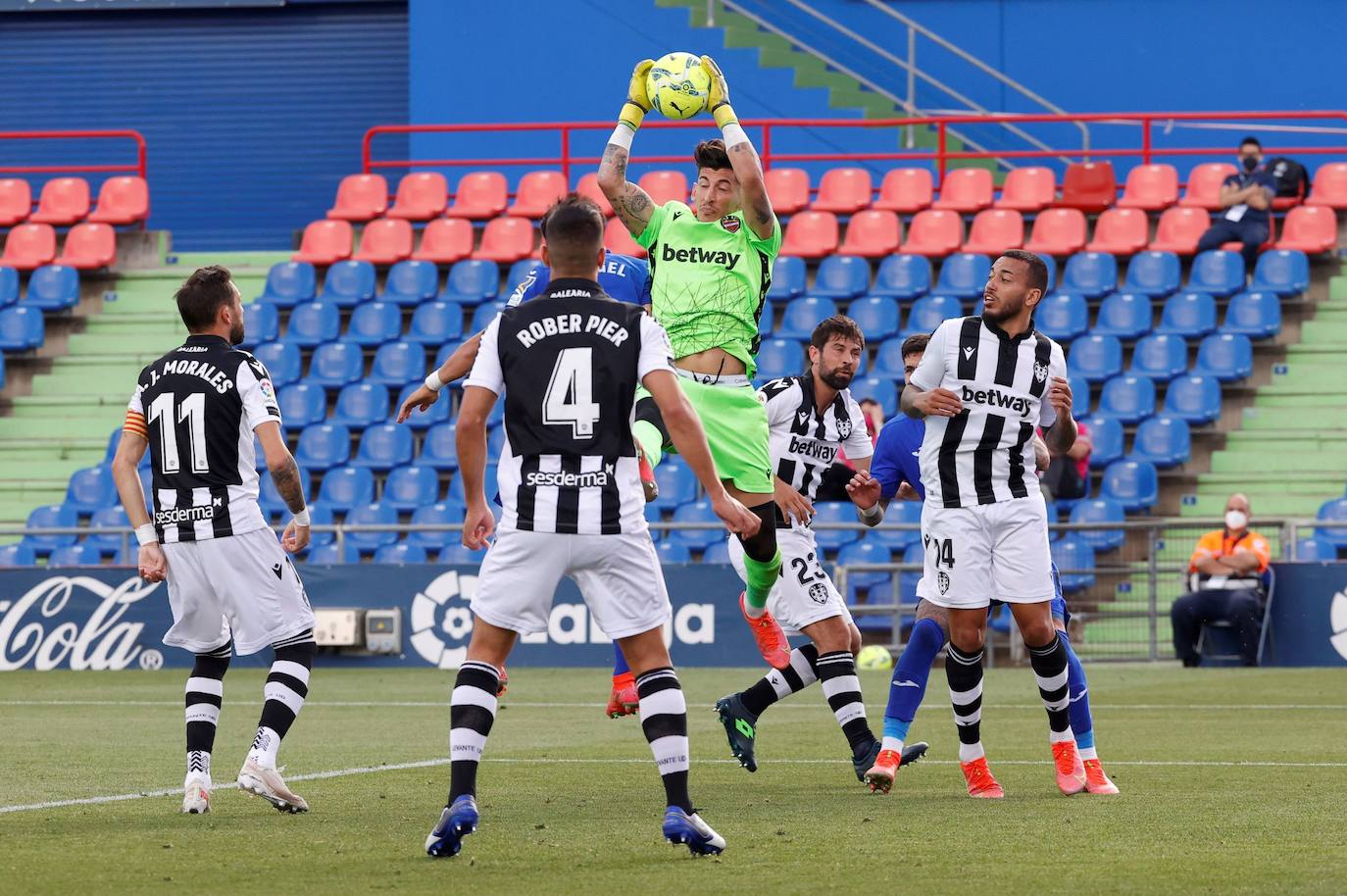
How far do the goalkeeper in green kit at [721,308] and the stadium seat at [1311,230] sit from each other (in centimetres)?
1395

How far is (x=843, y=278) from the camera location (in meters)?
Result: 20.8

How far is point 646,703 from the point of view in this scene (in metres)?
6.03

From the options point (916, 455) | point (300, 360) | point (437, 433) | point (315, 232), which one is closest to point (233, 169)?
point (315, 232)

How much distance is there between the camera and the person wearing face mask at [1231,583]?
1644 centimetres

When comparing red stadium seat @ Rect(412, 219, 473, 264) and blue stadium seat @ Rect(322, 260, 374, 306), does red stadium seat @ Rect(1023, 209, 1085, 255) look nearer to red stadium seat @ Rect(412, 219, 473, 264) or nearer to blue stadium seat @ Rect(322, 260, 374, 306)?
red stadium seat @ Rect(412, 219, 473, 264)

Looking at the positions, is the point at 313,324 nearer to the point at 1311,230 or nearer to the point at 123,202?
the point at 123,202

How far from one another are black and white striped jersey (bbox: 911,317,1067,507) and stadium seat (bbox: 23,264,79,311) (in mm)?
17137

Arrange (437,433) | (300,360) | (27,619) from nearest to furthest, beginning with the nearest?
1. (27,619)
2. (437,433)
3. (300,360)

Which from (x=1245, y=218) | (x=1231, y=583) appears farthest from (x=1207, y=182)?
(x=1231, y=583)

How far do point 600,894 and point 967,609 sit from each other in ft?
9.19

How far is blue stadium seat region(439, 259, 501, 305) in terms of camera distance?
21.6m

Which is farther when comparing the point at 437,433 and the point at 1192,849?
the point at 437,433

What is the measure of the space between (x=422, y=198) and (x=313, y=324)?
2.48 meters

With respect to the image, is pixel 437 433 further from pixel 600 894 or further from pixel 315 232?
pixel 600 894
